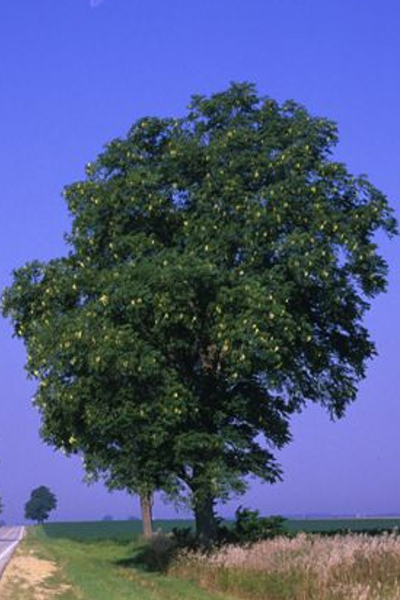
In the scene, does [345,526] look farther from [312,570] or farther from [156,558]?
[312,570]

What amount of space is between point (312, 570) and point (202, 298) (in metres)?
11.0

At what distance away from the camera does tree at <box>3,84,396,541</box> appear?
31.5 metres

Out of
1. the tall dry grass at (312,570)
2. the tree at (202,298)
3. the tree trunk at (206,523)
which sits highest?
the tree at (202,298)

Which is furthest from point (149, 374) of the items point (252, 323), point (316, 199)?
point (316, 199)

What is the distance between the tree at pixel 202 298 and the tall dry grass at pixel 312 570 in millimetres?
4111

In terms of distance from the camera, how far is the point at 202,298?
32.7m

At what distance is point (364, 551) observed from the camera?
24.0m

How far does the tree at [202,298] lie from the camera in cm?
3147

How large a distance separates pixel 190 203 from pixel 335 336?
717 cm

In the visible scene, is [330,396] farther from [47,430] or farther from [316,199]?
[47,430]

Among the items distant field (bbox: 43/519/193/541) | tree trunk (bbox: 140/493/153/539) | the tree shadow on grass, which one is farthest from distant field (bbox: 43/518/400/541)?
the tree shadow on grass

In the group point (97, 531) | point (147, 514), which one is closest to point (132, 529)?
point (97, 531)

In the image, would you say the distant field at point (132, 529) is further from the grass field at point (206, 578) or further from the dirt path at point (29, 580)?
the dirt path at point (29, 580)

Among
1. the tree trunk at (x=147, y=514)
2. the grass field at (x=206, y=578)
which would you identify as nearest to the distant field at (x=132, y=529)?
the tree trunk at (x=147, y=514)
